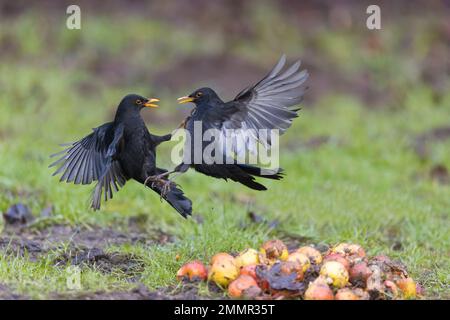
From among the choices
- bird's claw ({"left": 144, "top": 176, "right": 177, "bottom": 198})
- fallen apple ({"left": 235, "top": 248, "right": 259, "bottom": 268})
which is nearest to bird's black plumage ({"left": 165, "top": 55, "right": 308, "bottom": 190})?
bird's claw ({"left": 144, "top": 176, "right": 177, "bottom": 198})

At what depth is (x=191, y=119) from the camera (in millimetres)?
5414

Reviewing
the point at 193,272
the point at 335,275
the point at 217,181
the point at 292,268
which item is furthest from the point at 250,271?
the point at 217,181

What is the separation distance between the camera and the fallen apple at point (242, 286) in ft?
14.7

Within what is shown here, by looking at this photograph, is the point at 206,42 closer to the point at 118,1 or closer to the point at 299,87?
the point at 118,1

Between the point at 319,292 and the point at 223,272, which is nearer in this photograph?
the point at 319,292

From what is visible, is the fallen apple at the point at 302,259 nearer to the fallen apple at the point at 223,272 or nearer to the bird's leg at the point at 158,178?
the fallen apple at the point at 223,272

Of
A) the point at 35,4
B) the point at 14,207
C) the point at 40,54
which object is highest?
the point at 35,4

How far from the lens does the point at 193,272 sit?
15.6 feet

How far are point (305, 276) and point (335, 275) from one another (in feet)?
0.74

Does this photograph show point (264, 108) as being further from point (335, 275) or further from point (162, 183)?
point (335, 275)

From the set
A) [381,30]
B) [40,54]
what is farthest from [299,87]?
[381,30]

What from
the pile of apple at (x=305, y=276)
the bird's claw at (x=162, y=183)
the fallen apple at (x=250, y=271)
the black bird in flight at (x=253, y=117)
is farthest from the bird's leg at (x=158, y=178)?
the fallen apple at (x=250, y=271)

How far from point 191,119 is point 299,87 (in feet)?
2.33

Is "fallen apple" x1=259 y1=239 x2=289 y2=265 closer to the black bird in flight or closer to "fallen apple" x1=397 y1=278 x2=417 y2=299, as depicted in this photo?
the black bird in flight
